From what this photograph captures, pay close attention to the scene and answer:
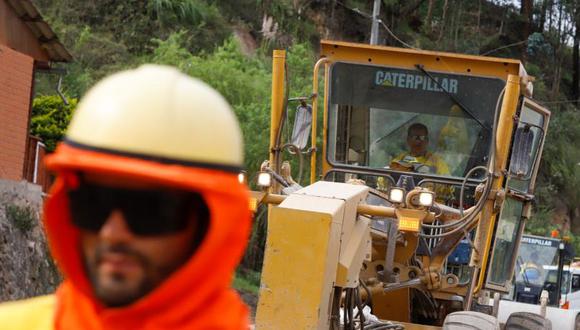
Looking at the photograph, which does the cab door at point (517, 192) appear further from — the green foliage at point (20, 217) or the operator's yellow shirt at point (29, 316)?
the green foliage at point (20, 217)

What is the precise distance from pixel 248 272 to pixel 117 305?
3239 centimetres

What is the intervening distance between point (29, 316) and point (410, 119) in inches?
364

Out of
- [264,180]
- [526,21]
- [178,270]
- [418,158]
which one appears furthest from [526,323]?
[526,21]

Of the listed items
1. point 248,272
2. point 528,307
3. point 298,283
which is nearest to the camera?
point 298,283

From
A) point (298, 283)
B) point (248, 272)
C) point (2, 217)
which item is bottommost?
point (248, 272)

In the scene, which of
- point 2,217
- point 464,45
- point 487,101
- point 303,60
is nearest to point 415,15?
point 464,45

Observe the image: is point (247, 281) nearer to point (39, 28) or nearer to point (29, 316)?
point (39, 28)

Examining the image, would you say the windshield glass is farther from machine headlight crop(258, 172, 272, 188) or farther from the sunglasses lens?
the sunglasses lens

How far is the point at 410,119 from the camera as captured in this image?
11.2 m

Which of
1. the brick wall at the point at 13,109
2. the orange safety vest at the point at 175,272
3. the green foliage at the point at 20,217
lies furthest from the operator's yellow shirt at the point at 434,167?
the brick wall at the point at 13,109

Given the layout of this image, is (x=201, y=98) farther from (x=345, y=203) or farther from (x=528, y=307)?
(x=528, y=307)

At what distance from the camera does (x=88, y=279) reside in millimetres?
1960

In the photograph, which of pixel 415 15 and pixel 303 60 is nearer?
pixel 303 60

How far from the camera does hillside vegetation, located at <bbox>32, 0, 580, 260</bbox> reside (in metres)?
36.3
